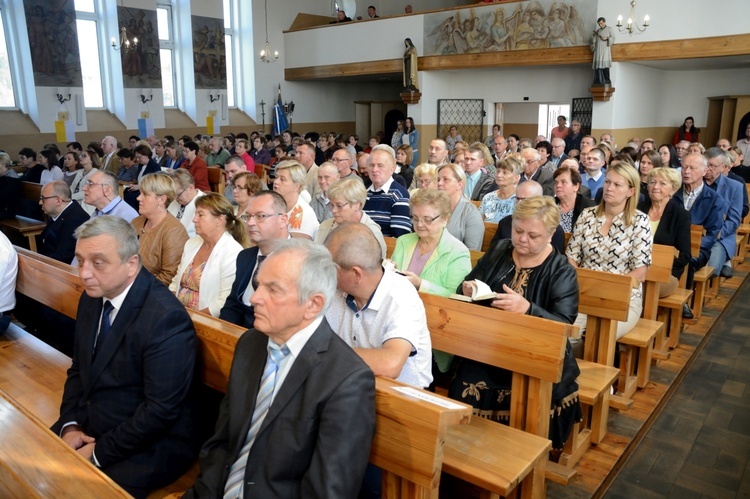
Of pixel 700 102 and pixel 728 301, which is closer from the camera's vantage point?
pixel 728 301

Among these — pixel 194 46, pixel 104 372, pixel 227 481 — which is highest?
pixel 194 46

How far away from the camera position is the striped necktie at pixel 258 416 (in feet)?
5.93

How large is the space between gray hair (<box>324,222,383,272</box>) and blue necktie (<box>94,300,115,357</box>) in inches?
35.5

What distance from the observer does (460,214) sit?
430 centimetres

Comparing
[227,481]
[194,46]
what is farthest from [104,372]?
[194,46]

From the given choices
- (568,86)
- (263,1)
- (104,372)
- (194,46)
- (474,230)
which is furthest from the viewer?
(263,1)

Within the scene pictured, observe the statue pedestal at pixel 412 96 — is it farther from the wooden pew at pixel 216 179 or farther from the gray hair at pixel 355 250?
the gray hair at pixel 355 250

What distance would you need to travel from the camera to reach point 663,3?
35.1 ft

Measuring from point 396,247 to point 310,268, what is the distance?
162 cm

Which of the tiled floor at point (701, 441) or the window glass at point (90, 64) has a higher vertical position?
the window glass at point (90, 64)

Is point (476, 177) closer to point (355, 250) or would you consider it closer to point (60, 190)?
point (60, 190)

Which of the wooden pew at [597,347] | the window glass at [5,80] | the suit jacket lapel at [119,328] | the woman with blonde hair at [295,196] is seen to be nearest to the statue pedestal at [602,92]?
the woman with blonde hair at [295,196]

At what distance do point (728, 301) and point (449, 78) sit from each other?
10.4 meters

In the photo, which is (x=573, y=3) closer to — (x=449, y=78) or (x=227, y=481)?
(x=449, y=78)
